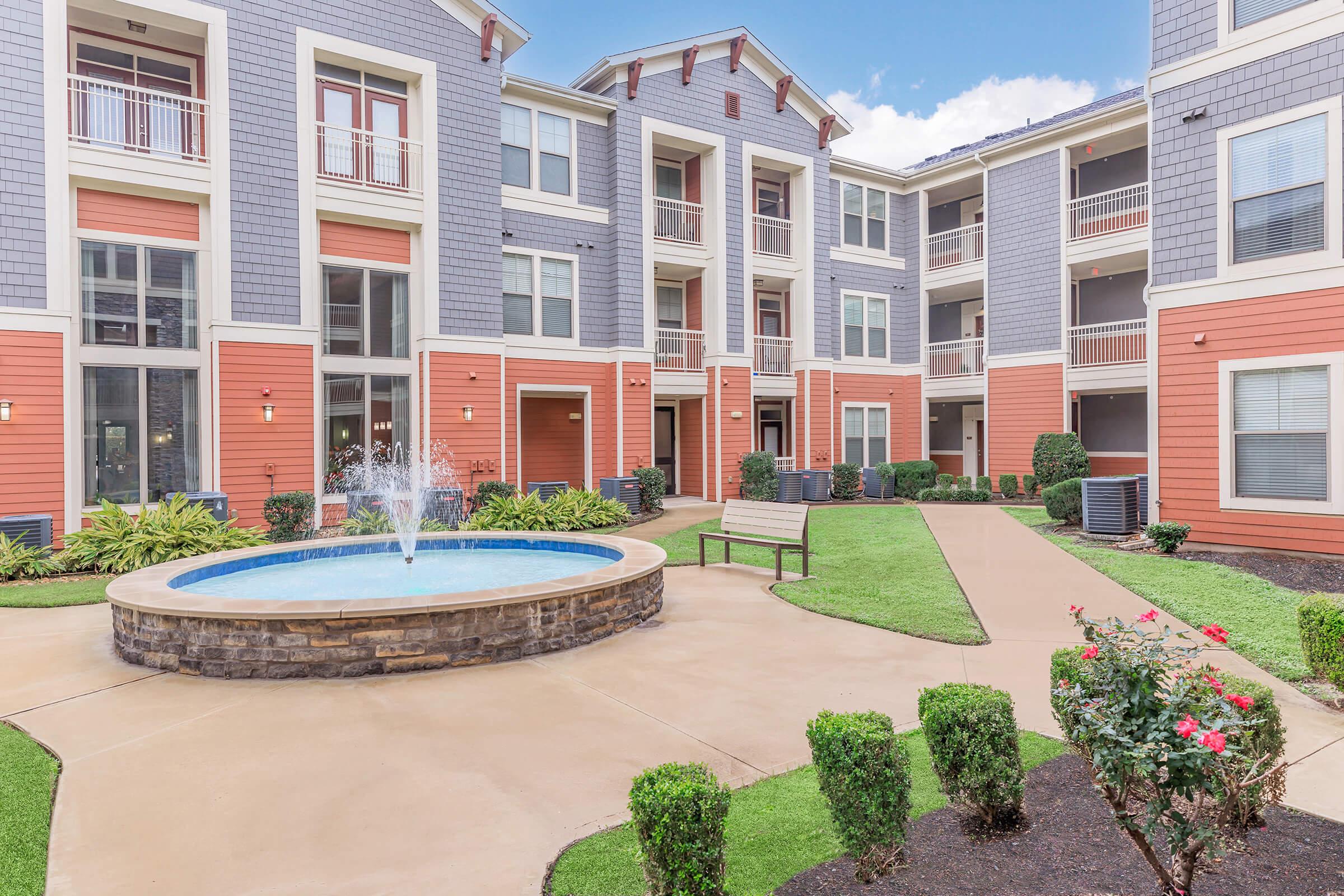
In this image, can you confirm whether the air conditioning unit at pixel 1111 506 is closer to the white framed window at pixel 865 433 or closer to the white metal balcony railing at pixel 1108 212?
the white metal balcony railing at pixel 1108 212

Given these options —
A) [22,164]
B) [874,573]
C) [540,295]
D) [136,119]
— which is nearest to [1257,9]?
[874,573]

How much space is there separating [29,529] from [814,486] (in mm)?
15424

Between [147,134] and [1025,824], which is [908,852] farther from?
[147,134]

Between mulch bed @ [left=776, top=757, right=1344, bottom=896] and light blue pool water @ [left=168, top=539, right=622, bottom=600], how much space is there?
465cm

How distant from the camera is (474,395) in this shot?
14.8 metres

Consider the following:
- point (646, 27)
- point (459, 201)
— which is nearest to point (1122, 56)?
point (646, 27)

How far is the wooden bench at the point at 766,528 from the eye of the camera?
902 cm

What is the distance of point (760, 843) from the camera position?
9.98 feet

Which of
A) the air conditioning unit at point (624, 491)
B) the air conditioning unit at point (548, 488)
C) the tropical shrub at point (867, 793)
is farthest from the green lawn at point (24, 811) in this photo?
the air conditioning unit at point (624, 491)

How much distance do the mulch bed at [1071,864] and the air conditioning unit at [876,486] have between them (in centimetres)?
1704

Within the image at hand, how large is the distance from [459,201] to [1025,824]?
14.4 m

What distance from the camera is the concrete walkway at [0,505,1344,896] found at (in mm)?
3049

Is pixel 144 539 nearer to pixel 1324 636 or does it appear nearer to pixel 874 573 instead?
pixel 874 573

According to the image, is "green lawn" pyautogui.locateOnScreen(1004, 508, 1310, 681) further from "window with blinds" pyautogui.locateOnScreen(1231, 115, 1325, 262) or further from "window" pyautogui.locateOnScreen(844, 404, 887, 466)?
"window" pyautogui.locateOnScreen(844, 404, 887, 466)
